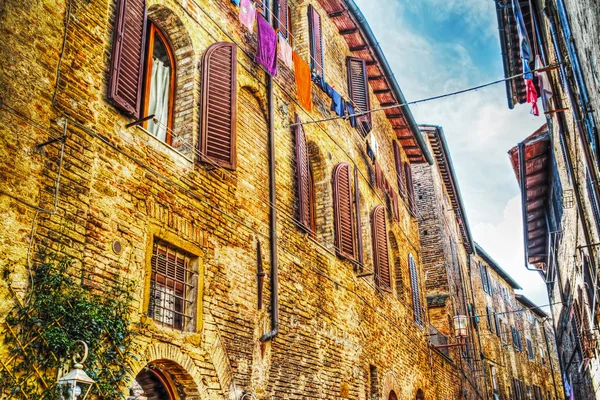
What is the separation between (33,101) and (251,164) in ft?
11.9

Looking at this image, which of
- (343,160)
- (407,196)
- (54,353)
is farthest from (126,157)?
(407,196)

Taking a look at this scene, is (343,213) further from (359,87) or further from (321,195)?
(359,87)

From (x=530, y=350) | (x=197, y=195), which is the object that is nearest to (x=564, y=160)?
(x=197, y=195)

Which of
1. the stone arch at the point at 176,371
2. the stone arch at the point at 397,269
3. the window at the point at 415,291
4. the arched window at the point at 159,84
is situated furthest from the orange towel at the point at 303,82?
the window at the point at 415,291

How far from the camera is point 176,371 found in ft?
20.1

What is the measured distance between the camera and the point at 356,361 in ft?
33.7

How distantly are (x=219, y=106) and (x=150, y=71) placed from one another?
1.00m

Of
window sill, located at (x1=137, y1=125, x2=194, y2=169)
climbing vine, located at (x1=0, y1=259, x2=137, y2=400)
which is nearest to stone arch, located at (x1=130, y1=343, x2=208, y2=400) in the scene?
climbing vine, located at (x1=0, y1=259, x2=137, y2=400)

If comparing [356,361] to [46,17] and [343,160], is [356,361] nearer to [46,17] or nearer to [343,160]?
[343,160]

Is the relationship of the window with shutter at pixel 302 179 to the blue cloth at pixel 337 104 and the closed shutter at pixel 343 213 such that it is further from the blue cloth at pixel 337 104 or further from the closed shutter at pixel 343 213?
the blue cloth at pixel 337 104

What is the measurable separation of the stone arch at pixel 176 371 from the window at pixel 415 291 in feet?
31.7

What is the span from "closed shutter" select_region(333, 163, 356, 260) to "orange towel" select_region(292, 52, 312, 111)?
1381 mm

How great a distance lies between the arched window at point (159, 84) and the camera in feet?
23.2

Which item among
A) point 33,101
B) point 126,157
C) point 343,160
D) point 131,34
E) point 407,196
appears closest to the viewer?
point 33,101
